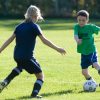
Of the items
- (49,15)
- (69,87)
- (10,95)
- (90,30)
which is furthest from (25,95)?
(49,15)

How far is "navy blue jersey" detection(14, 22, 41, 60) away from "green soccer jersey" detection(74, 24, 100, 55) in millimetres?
1585

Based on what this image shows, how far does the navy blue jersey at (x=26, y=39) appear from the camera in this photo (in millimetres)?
9961

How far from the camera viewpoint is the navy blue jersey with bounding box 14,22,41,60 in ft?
32.7

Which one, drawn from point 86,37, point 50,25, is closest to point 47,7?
point 50,25

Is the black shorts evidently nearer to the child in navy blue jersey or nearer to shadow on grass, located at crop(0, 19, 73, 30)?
the child in navy blue jersey

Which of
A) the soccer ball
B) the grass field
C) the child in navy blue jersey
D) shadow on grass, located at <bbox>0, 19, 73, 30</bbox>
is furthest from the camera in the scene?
shadow on grass, located at <bbox>0, 19, 73, 30</bbox>

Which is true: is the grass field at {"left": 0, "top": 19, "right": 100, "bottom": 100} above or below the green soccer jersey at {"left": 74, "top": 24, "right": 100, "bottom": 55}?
below

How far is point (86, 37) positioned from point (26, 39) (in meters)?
1.87

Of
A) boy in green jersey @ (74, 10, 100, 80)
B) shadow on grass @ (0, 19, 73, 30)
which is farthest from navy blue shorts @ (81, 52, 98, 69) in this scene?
shadow on grass @ (0, 19, 73, 30)

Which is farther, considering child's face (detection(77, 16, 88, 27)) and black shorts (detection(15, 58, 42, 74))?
child's face (detection(77, 16, 88, 27))

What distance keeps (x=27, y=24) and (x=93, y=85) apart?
6.78 feet

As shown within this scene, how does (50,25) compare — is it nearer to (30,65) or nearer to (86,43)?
(86,43)

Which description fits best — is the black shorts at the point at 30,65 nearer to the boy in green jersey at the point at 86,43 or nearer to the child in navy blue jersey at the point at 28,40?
the child in navy blue jersey at the point at 28,40

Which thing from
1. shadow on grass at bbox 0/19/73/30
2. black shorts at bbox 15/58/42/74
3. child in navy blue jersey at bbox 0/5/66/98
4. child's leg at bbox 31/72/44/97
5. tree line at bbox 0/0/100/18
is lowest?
tree line at bbox 0/0/100/18
